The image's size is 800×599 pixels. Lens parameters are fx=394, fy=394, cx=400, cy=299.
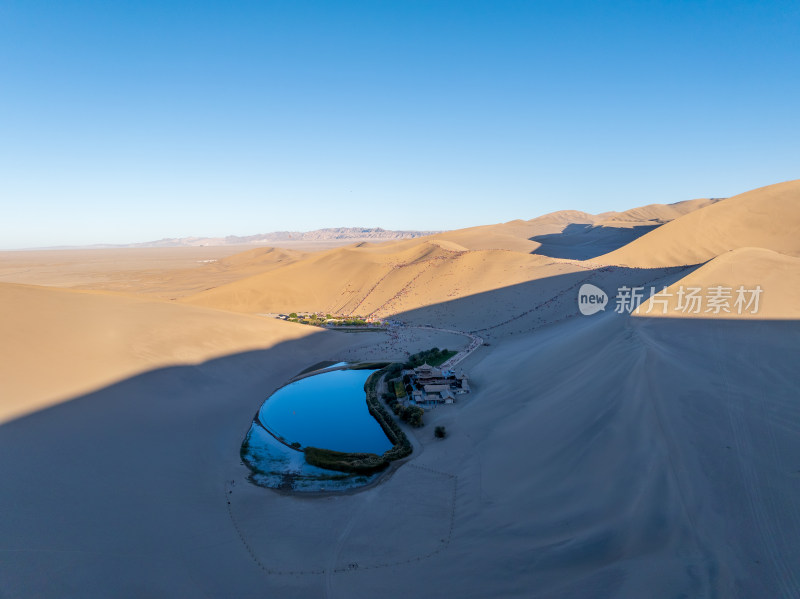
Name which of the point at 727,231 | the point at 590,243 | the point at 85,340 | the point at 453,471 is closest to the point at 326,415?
the point at 453,471

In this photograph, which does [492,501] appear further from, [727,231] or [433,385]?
[727,231]

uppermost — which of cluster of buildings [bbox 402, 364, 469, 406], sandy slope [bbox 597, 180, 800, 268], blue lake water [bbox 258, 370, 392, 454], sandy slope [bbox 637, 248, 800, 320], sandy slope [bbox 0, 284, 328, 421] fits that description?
sandy slope [bbox 597, 180, 800, 268]

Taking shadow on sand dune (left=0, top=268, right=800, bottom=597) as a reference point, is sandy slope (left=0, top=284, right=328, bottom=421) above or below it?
above

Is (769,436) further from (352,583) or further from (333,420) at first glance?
(333,420)

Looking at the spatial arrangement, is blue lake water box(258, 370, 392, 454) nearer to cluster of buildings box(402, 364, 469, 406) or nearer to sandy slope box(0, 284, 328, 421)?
cluster of buildings box(402, 364, 469, 406)

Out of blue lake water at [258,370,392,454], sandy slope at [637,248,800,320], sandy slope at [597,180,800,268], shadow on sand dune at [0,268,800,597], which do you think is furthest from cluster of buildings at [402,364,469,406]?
sandy slope at [597,180,800,268]

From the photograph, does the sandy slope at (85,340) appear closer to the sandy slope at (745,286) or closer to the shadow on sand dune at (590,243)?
the sandy slope at (745,286)

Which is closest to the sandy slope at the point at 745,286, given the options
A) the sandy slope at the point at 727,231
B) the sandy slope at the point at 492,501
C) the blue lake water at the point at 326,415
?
the sandy slope at the point at 492,501

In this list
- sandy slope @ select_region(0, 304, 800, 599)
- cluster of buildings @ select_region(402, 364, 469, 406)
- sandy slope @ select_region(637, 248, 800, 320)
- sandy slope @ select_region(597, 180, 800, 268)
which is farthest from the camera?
sandy slope @ select_region(597, 180, 800, 268)
